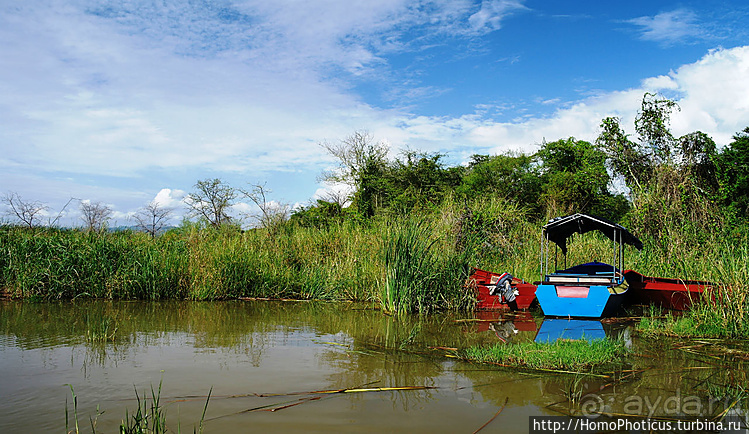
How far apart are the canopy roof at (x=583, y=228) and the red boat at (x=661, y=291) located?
0.79m

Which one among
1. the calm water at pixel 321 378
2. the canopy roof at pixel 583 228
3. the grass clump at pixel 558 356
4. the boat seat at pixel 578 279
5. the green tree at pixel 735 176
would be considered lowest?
the calm water at pixel 321 378

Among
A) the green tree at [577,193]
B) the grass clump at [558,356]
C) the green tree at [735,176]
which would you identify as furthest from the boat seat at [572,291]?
the green tree at [577,193]

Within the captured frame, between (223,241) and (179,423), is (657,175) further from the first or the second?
(179,423)

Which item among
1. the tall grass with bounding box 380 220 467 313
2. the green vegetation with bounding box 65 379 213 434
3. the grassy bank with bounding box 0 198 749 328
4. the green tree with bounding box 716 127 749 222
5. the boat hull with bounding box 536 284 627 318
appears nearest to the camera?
the green vegetation with bounding box 65 379 213 434

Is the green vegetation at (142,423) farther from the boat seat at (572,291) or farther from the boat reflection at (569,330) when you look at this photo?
the boat seat at (572,291)

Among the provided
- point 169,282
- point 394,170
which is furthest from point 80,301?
point 394,170

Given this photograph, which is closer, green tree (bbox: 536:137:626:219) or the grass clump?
the grass clump

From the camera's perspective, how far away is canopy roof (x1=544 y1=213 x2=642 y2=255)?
11367 millimetres

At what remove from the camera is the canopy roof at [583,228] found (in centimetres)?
1137

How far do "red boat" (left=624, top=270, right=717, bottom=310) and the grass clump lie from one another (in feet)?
15.5

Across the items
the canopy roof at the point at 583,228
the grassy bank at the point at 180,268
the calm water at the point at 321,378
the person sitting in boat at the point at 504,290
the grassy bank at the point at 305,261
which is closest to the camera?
the calm water at the point at 321,378

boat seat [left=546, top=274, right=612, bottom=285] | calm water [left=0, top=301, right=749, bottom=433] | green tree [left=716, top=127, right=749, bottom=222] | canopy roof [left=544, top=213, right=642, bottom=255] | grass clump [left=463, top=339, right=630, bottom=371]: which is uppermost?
green tree [left=716, top=127, right=749, bottom=222]

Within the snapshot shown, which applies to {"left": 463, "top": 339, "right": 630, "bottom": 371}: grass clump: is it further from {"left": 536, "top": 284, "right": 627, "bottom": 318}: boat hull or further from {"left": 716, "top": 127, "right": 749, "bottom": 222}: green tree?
{"left": 716, "top": 127, "right": 749, "bottom": 222}: green tree

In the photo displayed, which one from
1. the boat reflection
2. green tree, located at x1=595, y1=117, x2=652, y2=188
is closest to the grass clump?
the boat reflection
